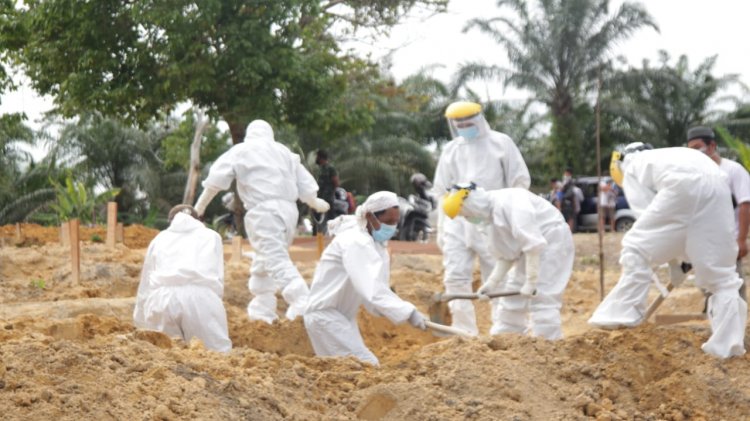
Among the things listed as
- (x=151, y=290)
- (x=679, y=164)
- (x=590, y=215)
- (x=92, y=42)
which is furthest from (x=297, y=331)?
(x=590, y=215)

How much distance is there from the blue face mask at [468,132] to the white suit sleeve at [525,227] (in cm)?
173

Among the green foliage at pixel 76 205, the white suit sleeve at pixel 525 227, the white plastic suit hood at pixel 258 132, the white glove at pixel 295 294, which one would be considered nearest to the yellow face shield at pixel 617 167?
the white suit sleeve at pixel 525 227

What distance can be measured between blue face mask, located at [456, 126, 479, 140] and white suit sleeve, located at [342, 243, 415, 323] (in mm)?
2899

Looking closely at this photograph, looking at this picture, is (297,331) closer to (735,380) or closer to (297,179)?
(297,179)

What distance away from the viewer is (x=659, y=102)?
115 feet

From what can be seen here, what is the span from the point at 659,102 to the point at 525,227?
26619 millimetres

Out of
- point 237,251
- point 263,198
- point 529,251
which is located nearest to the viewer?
point 529,251

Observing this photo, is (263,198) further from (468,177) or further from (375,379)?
(375,379)

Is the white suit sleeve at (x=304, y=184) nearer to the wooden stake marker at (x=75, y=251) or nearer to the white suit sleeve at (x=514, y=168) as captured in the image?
the white suit sleeve at (x=514, y=168)

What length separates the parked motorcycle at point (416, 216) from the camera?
2175cm

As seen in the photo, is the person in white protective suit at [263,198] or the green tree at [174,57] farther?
the green tree at [174,57]

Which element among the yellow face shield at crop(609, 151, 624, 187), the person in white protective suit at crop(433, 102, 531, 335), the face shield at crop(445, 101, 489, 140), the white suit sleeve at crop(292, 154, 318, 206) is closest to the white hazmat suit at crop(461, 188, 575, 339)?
the yellow face shield at crop(609, 151, 624, 187)

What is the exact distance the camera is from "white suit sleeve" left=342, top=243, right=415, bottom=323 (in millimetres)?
8219

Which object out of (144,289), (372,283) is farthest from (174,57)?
(372,283)
